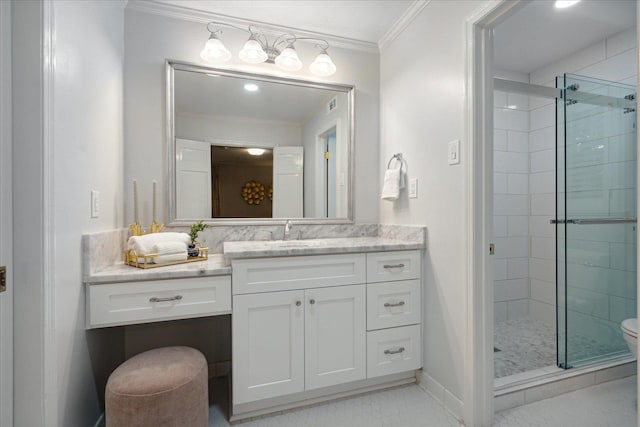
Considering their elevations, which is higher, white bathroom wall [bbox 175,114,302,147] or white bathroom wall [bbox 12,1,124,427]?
white bathroom wall [bbox 175,114,302,147]

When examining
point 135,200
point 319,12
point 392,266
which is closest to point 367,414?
point 392,266

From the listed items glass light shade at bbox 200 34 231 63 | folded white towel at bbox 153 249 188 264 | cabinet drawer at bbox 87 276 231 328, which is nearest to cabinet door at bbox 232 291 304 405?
cabinet drawer at bbox 87 276 231 328

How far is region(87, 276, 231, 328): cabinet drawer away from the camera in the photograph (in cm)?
135

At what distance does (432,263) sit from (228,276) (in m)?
1.14

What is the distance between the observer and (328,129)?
7.34 ft

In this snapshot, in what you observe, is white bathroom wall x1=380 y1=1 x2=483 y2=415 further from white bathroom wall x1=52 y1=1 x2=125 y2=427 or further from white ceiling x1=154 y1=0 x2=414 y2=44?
white bathroom wall x1=52 y1=1 x2=125 y2=427

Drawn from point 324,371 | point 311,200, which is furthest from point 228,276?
point 311,200

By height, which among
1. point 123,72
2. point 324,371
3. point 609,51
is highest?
point 609,51

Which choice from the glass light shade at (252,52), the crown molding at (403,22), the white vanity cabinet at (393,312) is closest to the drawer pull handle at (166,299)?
the white vanity cabinet at (393,312)

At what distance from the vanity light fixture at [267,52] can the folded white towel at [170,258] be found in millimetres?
1196

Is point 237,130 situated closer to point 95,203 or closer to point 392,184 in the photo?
point 95,203

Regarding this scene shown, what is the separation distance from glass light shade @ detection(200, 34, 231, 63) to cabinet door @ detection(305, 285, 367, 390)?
1497 millimetres

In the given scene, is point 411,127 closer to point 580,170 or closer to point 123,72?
point 580,170

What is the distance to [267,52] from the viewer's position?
6.72ft
